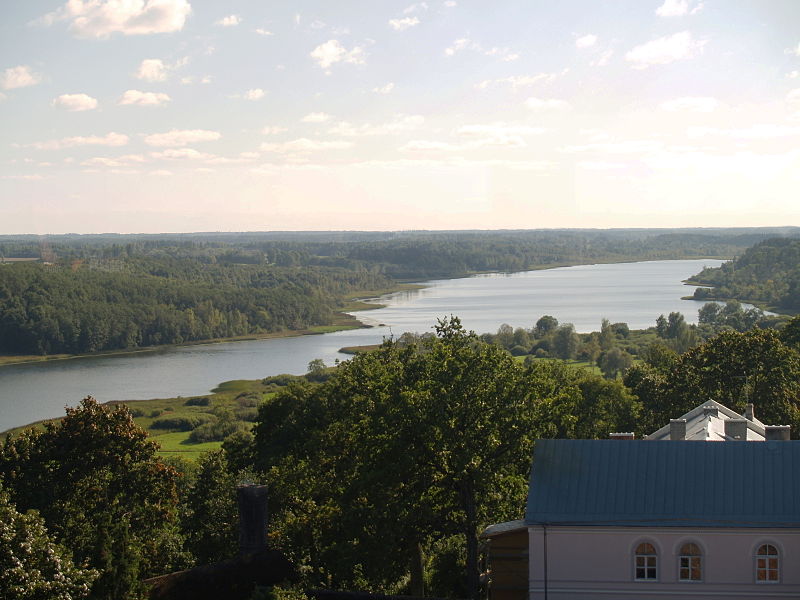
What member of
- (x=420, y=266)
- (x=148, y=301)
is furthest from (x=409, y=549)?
(x=420, y=266)

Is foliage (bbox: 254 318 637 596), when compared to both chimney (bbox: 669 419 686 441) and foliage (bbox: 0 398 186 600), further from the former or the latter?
foliage (bbox: 0 398 186 600)

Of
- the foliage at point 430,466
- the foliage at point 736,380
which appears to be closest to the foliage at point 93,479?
the foliage at point 430,466

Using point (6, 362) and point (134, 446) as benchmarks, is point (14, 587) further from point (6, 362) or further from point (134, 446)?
point (6, 362)

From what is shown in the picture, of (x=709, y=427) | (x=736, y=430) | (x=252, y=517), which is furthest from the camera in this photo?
(x=709, y=427)

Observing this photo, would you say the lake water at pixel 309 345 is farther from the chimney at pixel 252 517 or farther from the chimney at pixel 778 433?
the chimney at pixel 778 433

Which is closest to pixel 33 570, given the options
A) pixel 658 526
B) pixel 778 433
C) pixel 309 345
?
pixel 658 526

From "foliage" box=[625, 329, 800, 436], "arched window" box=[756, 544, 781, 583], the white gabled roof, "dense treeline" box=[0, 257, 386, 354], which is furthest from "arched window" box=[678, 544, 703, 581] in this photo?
"dense treeline" box=[0, 257, 386, 354]

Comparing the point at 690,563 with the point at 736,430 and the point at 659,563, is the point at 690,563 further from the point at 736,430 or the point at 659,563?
the point at 736,430

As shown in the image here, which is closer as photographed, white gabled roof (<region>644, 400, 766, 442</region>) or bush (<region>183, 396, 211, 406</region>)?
white gabled roof (<region>644, 400, 766, 442</region>)
